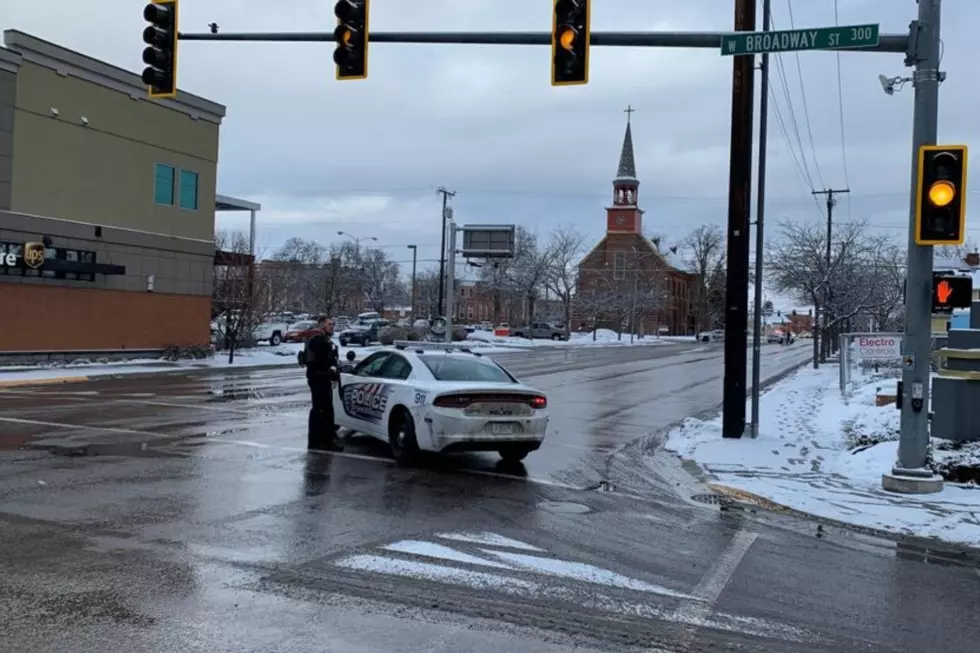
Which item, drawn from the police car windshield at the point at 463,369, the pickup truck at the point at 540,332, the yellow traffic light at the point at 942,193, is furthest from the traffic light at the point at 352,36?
the pickup truck at the point at 540,332

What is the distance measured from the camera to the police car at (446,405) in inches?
419

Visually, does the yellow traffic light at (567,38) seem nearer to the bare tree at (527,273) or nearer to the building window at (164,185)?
the building window at (164,185)

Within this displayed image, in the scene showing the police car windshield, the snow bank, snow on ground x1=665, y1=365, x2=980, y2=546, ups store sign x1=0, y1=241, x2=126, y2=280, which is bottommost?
the snow bank

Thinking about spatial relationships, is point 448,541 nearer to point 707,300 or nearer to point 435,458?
point 435,458

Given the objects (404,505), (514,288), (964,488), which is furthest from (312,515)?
(514,288)

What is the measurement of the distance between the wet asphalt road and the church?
79.4 m

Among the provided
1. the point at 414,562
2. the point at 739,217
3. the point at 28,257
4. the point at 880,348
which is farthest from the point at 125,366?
the point at 414,562

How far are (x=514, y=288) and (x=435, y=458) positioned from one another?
73029 millimetres

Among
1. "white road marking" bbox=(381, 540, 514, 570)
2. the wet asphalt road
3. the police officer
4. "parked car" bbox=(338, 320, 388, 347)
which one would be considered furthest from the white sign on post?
"parked car" bbox=(338, 320, 388, 347)

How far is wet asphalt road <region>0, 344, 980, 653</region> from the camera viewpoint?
5109 millimetres

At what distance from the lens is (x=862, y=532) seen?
848cm

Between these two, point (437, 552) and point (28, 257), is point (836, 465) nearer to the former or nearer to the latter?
point (437, 552)

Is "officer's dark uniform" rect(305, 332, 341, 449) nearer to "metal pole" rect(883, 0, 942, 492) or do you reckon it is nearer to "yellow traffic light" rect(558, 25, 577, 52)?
"yellow traffic light" rect(558, 25, 577, 52)

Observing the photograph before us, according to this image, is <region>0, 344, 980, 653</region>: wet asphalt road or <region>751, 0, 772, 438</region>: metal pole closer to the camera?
<region>0, 344, 980, 653</region>: wet asphalt road
